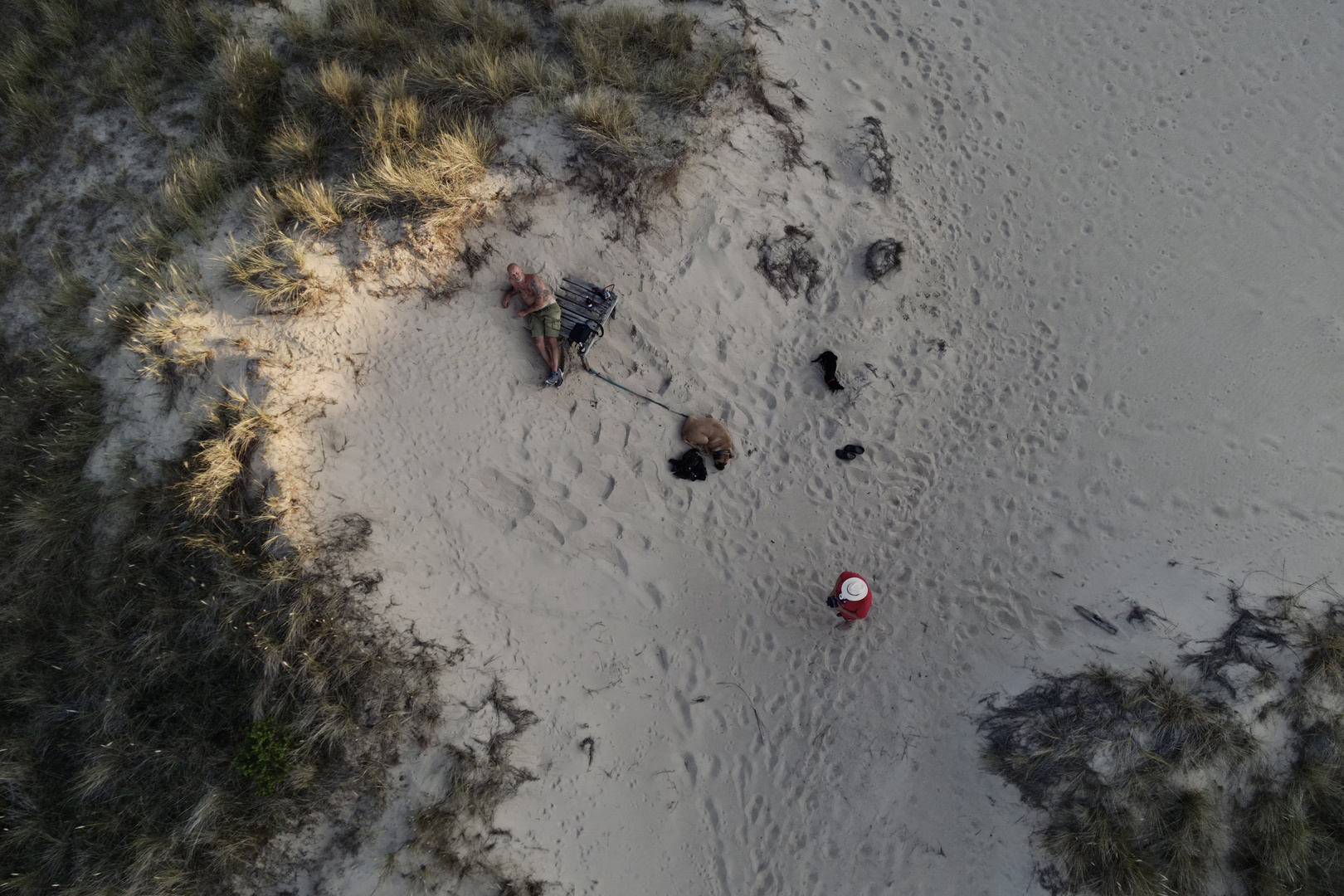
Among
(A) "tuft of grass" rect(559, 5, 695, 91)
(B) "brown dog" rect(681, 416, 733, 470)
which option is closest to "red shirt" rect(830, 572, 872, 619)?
(B) "brown dog" rect(681, 416, 733, 470)

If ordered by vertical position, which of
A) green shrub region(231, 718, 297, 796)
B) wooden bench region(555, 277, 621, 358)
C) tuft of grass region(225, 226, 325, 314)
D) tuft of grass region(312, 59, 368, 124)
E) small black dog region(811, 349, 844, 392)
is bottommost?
green shrub region(231, 718, 297, 796)

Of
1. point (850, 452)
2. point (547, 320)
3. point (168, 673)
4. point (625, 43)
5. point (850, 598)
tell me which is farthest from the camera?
point (625, 43)

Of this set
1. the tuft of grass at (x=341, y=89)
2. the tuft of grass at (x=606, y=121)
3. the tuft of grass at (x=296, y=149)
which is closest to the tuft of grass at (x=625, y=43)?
the tuft of grass at (x=606, y=121)

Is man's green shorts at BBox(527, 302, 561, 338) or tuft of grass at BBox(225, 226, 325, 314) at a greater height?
tuft of grass at BBox(225, 226, 325, 314)

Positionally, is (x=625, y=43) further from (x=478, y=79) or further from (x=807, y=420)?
(x=807, y=420)

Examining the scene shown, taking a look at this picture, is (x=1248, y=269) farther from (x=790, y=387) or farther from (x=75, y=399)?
(x=75, y=399)

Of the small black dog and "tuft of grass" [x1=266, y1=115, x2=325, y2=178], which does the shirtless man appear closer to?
"tuft of grass" [x1=266, y1=115, x2=325, y2=178]

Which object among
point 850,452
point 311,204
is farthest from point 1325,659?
point 311,204

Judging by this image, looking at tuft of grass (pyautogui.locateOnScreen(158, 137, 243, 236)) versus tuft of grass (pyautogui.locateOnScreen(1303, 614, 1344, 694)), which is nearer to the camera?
tuft of grass (pyautogui.locateOnScreen(1303, 614, 1344, 694))
